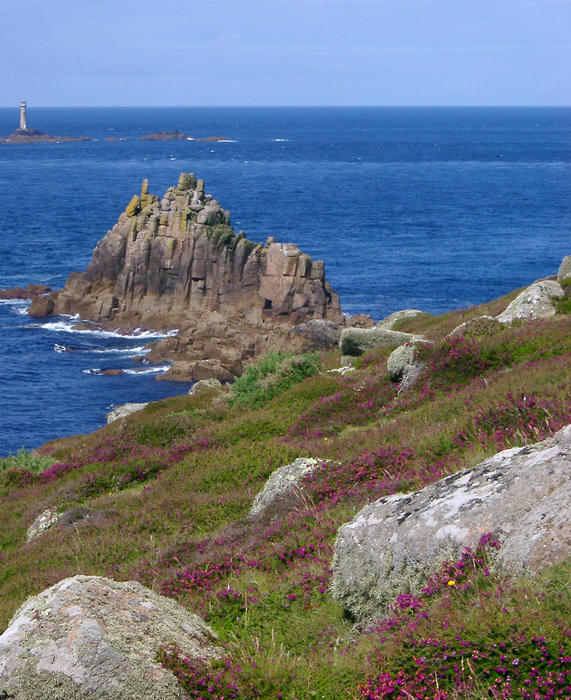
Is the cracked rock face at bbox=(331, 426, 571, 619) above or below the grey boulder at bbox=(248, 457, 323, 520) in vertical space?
above

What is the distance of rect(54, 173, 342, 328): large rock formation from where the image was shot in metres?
70.9

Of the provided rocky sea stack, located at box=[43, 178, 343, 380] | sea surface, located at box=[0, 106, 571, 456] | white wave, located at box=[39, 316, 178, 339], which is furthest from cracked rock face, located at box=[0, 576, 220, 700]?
white wave, located at box=[39, 316, 178, 339]

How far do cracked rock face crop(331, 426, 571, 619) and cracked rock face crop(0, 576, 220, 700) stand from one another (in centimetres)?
168

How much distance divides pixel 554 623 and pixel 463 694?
82 cm

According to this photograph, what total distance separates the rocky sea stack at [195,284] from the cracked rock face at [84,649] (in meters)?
55.3

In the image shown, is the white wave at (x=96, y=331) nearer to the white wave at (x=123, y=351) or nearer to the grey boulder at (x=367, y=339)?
the white wave at (x=123, y=351)

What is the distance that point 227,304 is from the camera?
7356 cm

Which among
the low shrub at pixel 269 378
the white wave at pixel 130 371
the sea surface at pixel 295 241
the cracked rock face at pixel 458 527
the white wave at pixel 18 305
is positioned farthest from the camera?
the white wave at pixel 18 305

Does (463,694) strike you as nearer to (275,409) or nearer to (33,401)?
(275,409)

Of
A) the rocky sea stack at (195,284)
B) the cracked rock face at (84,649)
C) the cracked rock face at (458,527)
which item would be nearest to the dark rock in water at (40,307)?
the rocky sea stack at (195,284)

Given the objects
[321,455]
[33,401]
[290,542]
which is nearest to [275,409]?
[321,455]

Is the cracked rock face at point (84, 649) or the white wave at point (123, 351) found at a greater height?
the cracked rock face at point (84, 649)

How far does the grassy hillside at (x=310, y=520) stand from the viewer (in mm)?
6195

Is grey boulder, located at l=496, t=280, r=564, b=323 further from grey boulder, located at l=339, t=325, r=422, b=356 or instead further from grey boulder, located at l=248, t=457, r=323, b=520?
grey boulder, located at l=248, t=457, r=323, b=520
